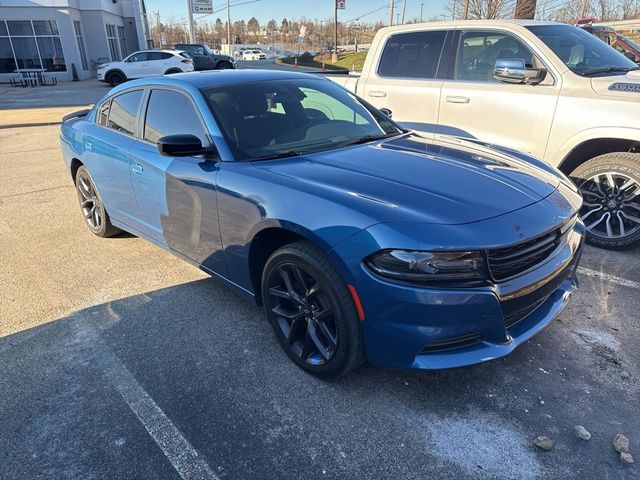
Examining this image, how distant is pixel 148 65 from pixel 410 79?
882 inches

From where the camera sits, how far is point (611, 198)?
444 cm

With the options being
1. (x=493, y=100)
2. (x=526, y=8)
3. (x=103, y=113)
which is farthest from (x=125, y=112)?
(x=526, y=8)

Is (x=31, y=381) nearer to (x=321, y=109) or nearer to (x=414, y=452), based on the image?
(x=414, y=452)

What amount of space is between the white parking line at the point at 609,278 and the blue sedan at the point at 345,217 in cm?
132

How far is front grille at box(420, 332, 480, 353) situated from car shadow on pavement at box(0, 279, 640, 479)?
0.44 metres

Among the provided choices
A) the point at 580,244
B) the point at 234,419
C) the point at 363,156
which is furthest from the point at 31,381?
the point at 580,244

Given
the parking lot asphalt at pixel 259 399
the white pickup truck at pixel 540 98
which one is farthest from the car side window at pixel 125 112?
the white pickup truck at pixel 540 98

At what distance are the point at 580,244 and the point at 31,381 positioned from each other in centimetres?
343

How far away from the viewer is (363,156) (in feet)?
10.3

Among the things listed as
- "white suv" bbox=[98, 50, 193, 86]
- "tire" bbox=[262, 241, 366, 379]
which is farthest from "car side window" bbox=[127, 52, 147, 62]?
"tire" bbox=[262, 241, 366, 379]

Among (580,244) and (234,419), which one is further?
(580,244)

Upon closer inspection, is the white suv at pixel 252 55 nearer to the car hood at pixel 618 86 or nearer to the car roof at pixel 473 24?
the car roof at pixel 473 24

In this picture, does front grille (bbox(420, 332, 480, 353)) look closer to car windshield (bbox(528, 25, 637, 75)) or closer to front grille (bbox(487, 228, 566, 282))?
front grille (bbox(487, 228, 566, 282))

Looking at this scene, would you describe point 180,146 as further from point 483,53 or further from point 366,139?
point 483,53
